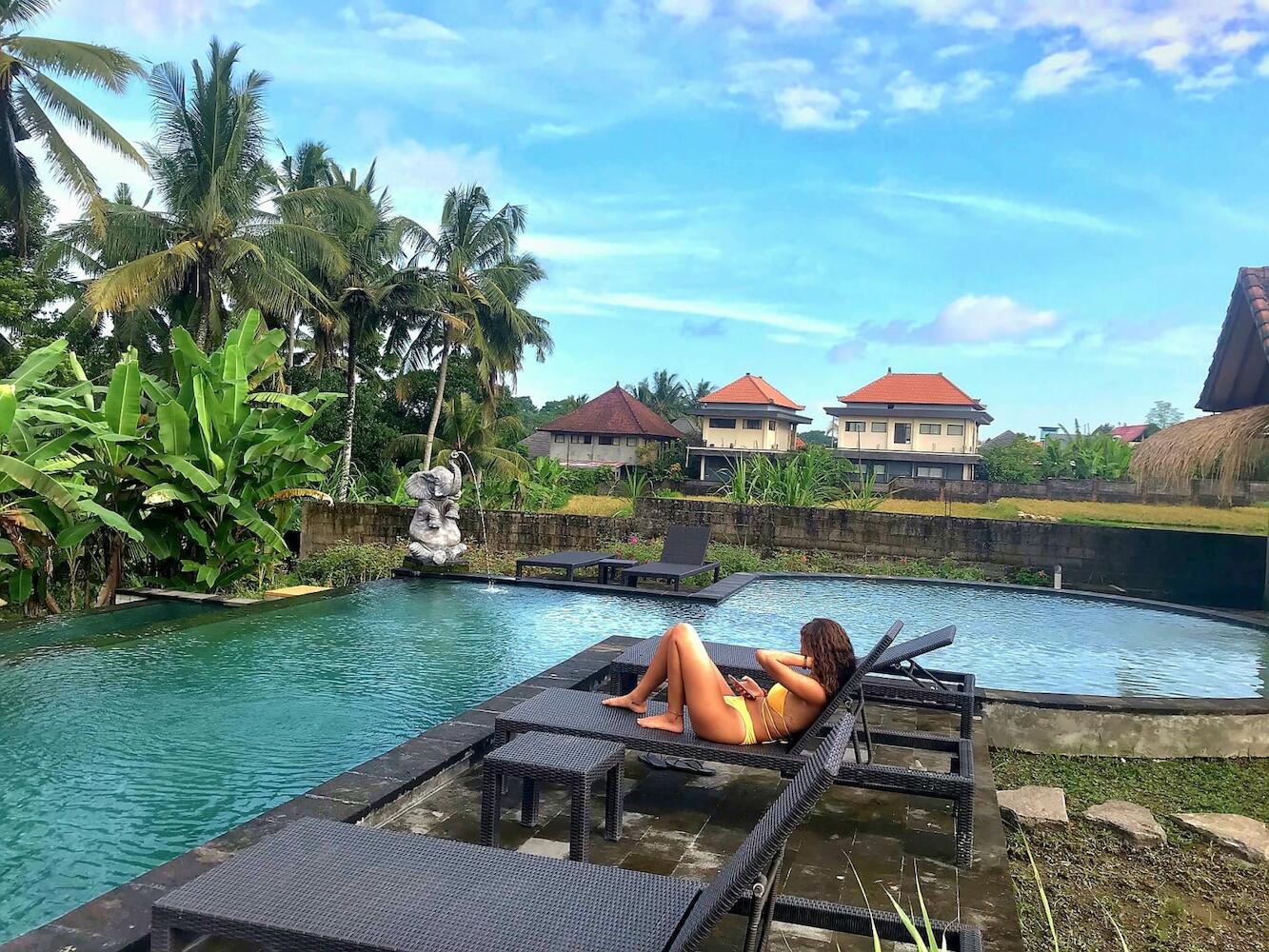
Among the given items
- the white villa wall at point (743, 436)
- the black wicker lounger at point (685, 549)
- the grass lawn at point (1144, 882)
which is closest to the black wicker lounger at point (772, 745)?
the grass lawn at point (1144, 882)

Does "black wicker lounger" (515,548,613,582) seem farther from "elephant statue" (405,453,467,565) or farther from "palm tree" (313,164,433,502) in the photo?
"palm tree" (313,164,433,502)

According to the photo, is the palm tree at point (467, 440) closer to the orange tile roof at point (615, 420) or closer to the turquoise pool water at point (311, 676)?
the orange tile roof at point (615, 420)

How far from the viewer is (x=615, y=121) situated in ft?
64.6

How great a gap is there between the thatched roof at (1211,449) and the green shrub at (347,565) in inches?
390

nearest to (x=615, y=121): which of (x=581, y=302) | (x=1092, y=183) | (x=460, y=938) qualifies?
(x=1092, y=183)

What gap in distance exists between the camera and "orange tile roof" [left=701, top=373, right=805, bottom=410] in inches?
1895

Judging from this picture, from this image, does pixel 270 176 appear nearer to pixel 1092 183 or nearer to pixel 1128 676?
pixel 1092 183

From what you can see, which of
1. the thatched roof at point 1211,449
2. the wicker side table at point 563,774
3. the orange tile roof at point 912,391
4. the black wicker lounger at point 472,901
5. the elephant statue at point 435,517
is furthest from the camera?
the orange tile roof at point 912,391

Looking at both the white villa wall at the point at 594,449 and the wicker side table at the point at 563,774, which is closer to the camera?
the wicker side table at the point at 563,774

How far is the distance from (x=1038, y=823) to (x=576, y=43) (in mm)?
12410

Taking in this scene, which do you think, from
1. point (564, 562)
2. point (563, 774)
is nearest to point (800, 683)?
point (563, 774)

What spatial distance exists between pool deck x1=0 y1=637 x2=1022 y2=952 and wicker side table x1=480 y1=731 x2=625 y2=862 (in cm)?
13

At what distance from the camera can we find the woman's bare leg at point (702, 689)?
3.54 m

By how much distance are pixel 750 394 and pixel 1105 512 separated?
927 inches
